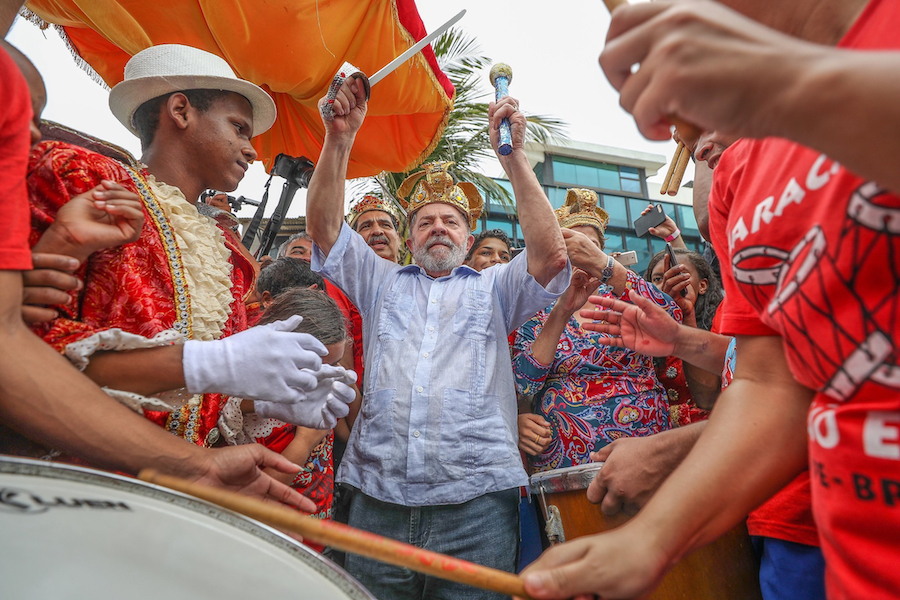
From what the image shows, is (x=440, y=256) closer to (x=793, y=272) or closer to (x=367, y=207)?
(x=367, y=207)

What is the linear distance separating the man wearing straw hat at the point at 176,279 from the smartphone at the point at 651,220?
2892mm

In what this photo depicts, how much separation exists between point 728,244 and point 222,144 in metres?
1.73

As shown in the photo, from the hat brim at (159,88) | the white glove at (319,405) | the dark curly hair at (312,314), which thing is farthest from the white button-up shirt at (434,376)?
the hat brim at (159,88)

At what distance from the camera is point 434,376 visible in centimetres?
253

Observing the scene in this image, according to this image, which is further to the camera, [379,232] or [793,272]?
[379,232]

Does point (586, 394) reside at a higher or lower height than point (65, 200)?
lower

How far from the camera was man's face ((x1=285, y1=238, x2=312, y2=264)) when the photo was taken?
4.44 m

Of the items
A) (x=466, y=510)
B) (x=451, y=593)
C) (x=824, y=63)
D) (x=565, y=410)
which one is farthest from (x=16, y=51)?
(x=565, y=410)

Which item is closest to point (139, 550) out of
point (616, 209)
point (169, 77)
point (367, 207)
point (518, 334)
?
point (169, 77)

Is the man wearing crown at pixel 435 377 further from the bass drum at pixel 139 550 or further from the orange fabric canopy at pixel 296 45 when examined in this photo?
the bass drum at pixel 139 550

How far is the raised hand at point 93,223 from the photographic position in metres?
1.25

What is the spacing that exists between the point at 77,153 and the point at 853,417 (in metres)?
1.68

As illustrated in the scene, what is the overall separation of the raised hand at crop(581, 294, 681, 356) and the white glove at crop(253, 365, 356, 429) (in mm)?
863

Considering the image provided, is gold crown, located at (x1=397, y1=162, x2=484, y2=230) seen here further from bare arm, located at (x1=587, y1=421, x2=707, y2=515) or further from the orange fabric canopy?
bare arm, located at (x1=587, y1=421, x2=707, y2=515)
